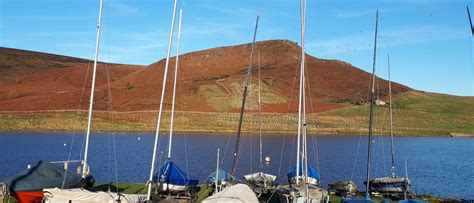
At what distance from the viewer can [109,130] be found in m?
114

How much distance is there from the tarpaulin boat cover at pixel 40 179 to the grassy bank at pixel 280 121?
276 ft

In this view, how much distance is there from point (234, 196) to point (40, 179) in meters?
8.84

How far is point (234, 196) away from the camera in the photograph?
68.2 ft

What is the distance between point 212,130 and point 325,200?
321ft

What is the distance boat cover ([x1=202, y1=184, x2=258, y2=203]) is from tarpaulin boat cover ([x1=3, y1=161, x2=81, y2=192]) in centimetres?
748

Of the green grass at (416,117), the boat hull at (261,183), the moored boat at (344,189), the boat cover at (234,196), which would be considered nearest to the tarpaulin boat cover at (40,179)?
the boat cover at (234,196)

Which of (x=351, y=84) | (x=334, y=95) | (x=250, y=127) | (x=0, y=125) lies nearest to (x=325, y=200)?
(x=250, y=127)

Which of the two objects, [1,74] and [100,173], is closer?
[100,173]

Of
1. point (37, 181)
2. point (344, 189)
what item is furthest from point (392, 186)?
point (37, 181)

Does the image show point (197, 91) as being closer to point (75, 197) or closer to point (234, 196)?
point (75, 197)

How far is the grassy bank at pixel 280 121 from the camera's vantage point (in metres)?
118

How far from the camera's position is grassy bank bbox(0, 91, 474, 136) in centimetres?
11800

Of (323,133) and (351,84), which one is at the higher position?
(351,84)

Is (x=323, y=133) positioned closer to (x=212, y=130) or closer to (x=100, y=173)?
(x=212, y=130)
